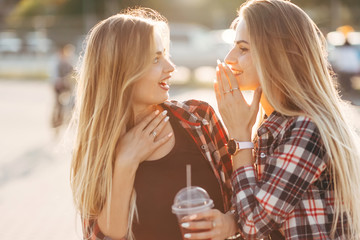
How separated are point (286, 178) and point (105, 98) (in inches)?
38.3

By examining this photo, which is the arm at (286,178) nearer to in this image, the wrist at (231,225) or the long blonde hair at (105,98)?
the wrist at (231,225)

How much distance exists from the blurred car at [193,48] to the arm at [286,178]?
18.7m

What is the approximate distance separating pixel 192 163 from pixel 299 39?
806 millimetres

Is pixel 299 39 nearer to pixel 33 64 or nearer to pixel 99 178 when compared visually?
pixel 99 178

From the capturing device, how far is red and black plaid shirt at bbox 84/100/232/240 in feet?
8.29

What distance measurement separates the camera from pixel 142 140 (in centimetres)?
250

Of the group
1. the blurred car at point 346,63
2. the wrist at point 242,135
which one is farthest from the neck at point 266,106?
the blurred car at point 346,63

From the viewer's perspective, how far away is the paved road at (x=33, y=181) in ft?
18.0

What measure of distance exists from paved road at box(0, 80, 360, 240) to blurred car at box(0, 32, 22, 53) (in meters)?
22.2

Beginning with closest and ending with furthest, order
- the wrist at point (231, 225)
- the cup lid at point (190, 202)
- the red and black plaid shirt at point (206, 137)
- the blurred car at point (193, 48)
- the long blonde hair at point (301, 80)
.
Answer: the cup lid at point (190, 202) < the long blonde hair at point (301, 80) < the wrist at point (231, 225) < the red and black plaid shirt at point (206, 137) < the blurred car at point (193, 48)

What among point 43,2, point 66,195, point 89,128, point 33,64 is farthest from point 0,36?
point 89,128

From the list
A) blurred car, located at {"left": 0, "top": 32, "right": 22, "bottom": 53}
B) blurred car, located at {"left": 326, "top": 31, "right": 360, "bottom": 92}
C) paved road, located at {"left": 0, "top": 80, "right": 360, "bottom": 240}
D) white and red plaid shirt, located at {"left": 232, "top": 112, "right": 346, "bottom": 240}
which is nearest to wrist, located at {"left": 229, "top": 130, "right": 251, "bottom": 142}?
white and red plaid shirt, located at {"left": 232, "top": 112, "right": 346, "bottom": 240}

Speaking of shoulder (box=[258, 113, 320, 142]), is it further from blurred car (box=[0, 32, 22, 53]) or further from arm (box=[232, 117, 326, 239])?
blurred car (box=[0, 32, 22, 53])

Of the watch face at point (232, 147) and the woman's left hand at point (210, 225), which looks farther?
the watch face at point (232, 147)
